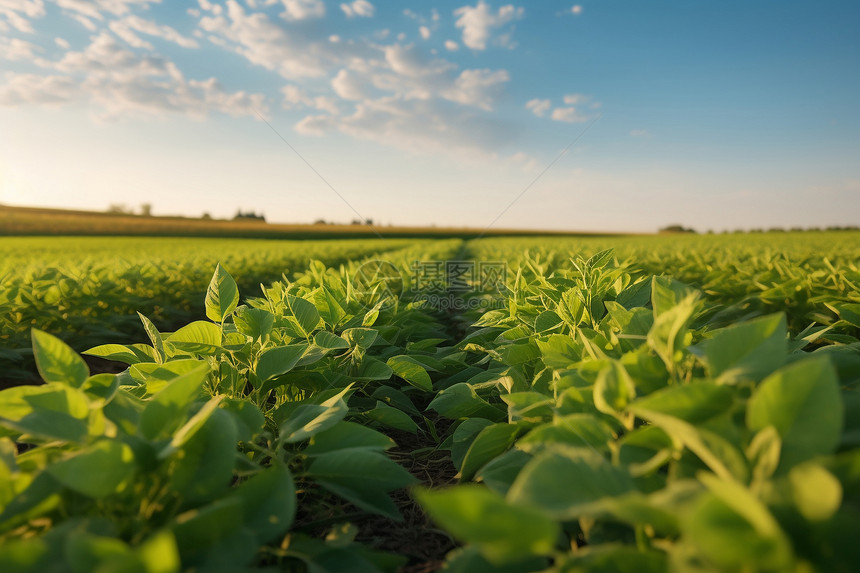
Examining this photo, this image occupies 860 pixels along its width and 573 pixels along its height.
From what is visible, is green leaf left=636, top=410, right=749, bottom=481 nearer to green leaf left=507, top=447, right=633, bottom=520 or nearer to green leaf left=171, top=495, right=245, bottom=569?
green leaf left=507, top=447, right=633, bottom=520

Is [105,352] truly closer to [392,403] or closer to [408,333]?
[392,403]

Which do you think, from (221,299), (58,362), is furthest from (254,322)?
(58,362)

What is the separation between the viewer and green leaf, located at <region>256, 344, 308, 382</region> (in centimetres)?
154

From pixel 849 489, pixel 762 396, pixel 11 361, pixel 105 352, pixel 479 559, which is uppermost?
pixel 762 396

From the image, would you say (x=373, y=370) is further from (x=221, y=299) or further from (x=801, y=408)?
(x=801, y=408)

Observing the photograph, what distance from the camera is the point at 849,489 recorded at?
71 centimetres

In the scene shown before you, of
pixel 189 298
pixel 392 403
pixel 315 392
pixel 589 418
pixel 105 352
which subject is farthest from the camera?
pixel 189 298

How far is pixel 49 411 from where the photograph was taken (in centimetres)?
94

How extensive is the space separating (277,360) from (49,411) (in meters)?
0.67

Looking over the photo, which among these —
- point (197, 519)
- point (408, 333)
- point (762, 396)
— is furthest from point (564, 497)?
point (408, 333)

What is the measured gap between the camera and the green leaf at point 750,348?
0.91 metres

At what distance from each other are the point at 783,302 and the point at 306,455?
12.8ft

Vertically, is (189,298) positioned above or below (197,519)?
below

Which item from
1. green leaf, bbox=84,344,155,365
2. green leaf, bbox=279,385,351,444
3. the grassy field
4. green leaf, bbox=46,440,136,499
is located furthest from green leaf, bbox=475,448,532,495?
the grassy field
